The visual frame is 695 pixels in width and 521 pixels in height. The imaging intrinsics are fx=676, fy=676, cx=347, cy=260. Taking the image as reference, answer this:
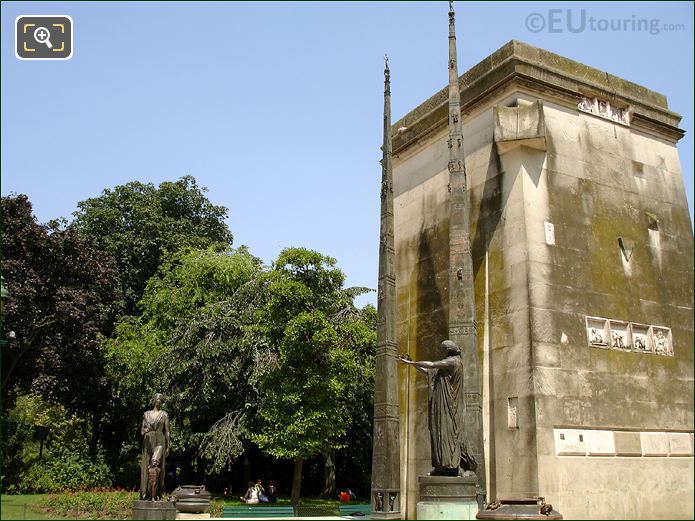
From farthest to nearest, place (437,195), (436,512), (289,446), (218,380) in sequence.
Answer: (218,380) < (289,446) < (437,195) < (436,512)

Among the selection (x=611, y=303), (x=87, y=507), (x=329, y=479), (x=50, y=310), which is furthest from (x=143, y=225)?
(x=611, y=303)

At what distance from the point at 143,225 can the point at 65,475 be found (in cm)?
1175

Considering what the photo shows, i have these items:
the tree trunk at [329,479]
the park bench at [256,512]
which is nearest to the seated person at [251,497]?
the tree trunk at [329,479]

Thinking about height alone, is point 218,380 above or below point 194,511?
above

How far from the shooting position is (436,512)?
970 centimetres

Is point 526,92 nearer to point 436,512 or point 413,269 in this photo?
point 413,269

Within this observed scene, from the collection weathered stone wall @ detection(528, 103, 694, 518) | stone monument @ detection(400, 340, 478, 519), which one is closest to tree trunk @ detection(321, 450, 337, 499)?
weathered stone wall @ detection(528, 103, 694, 518)

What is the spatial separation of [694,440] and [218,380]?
14762 millimetres

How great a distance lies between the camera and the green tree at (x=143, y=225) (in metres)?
30.9

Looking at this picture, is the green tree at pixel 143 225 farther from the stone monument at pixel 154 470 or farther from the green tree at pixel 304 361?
the stone monument at pixel 154 470

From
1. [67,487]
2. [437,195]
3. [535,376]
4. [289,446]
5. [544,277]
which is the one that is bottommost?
[67,487]

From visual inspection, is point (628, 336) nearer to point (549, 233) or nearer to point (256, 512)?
point (549, 233)

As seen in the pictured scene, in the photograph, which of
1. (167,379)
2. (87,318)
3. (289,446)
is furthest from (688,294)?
(87,318)

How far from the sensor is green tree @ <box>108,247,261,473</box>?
2241 centimetres
